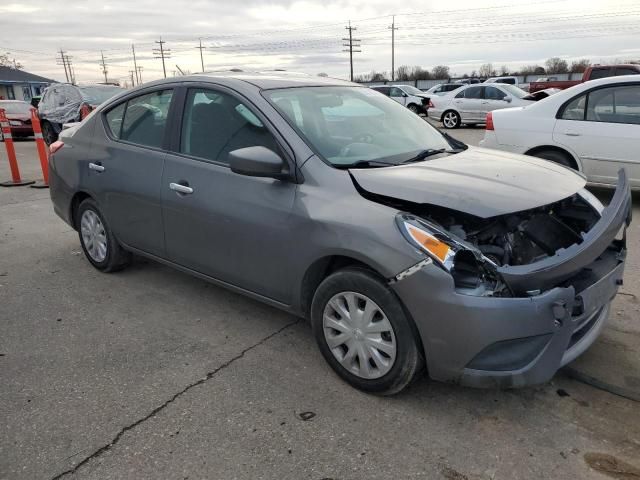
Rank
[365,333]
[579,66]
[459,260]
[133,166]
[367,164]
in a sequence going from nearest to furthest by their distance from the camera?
1. [459,260]
2. [365,333]
3. [367,164]
4. [133,166]
5. [579,66]

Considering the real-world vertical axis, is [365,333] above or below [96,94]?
below

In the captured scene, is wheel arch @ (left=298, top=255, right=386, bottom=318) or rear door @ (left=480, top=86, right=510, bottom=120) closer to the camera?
wheel arch @ (left=298, top=255, right=386, bottom=318)

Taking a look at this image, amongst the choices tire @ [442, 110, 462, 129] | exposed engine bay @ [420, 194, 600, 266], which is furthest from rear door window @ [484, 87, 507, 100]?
exposed engine bay @ [420, 194, 600, 266]

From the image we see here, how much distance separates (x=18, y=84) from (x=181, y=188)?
64849 millimetres

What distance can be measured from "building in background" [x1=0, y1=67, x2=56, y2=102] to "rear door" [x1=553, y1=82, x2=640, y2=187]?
6064cm

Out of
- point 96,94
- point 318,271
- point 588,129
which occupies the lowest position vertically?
point 318,271

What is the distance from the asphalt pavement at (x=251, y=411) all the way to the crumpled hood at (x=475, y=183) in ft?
3.40

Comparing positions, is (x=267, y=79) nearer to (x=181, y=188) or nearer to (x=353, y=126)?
(x=353, y=126)

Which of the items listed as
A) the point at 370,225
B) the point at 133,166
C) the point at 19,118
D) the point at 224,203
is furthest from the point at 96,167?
the point at 19,118

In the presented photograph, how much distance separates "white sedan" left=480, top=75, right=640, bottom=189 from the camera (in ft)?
20.3

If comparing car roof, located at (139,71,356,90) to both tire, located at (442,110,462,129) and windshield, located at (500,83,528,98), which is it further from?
tire, located at (442,110,462,129)

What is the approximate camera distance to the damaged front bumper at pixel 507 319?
2350mm

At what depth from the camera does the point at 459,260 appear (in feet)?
8.11

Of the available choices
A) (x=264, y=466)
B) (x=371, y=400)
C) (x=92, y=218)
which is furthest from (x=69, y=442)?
(x=92, y=218)
